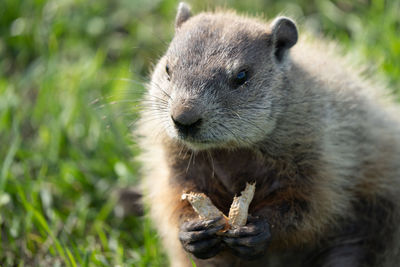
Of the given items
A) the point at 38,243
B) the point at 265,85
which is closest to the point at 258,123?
the point at 265,85

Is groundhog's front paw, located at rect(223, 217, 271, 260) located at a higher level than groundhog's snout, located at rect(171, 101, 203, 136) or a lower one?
lower

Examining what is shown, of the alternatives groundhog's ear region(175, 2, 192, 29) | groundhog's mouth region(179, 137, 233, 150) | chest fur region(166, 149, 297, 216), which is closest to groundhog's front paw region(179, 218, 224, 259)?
chest fur region(166, 149, 297, 216)

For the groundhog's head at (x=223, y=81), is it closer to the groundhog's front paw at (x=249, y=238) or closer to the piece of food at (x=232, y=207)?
the piece of food at (x=232, y=207)

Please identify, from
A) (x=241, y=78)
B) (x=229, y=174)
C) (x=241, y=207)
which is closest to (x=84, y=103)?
(x=229, y=174)

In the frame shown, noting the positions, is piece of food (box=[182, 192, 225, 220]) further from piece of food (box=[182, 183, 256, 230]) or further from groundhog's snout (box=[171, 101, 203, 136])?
groundhog's snout (box=[171, 101, 203, 136])

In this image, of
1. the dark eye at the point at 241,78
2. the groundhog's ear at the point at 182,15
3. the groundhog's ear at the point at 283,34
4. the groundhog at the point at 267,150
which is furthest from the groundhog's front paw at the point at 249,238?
the groundhog's ear at the point at 182,15

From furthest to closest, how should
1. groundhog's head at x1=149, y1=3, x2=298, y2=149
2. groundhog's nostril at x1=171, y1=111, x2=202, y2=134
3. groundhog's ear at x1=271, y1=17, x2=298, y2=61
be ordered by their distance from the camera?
groundhog's ear at x1=271, y1=17, x2=298, y2=61
groundhog's head at x1=149, y1=3, x2=298, y2=149
groundhog's nostril at x1=171, y1=111, x2=202, y2=134

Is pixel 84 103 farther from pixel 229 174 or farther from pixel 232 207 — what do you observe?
pixel 232 207

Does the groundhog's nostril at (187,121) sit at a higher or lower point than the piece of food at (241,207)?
higher
